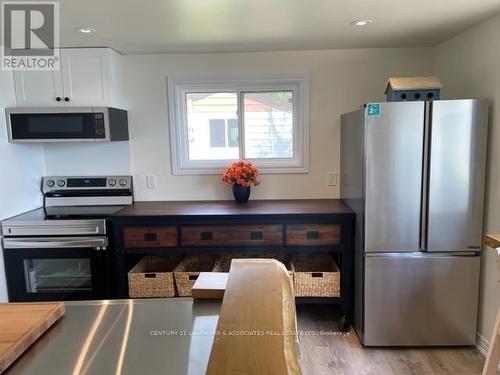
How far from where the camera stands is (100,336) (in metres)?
0.91

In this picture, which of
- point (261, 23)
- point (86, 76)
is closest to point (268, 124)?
point (261, 23)

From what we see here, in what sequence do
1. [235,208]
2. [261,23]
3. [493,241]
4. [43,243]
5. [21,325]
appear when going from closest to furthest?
[21,325], [493,241], [261,23], [43,243], [235,208]

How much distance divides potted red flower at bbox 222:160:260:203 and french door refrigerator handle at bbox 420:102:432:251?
1.25 metres

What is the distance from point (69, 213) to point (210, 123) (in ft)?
4.42

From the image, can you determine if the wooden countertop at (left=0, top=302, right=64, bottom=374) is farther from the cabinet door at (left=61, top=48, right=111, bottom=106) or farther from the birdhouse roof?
the birdhouse roof

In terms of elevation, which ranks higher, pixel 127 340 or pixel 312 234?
pixel 127 340

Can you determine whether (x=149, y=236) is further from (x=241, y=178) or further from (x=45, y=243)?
(x=241, y=178)

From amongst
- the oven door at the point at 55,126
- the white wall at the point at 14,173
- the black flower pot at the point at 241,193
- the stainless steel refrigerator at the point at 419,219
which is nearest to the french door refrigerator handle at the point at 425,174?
the stainless steel refrigerator at the point at 419,219

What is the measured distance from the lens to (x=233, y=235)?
8.57ft

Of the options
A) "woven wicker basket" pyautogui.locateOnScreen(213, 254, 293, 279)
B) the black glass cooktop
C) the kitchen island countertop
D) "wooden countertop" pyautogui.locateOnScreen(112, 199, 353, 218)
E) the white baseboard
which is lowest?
the white baseboard

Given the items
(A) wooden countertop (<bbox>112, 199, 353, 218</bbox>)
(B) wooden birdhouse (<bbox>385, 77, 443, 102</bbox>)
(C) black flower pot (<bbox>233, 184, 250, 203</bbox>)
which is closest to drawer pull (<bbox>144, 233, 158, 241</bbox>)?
(A) wooden countertop (<bbox>112, 199, 353, 218</bbox>)

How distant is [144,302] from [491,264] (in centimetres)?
221

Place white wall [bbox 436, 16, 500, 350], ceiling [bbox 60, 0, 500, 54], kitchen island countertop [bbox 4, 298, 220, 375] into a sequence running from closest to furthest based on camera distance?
kitchen island countertop [bbox 4, 298, 220, 375], ceiling [bbox 60, 0, 500, 54], white wall [bbox 436, 16, 500, 350]

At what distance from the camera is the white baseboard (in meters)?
2.38
